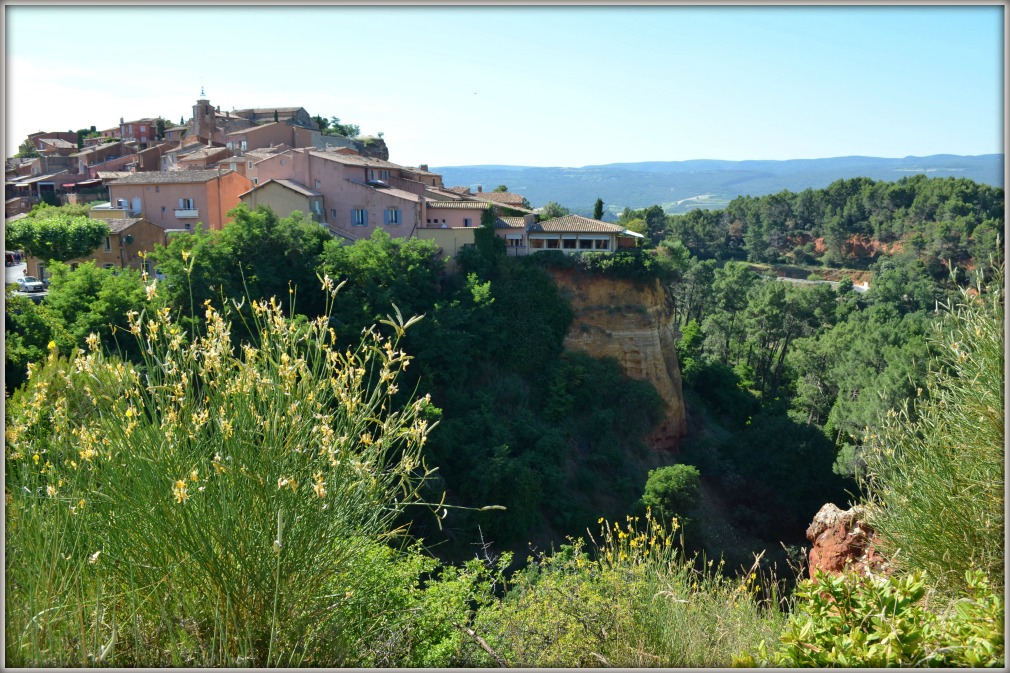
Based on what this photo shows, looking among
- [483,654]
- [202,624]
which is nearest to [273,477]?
[202,624]

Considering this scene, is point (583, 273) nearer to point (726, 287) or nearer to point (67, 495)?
point (726, 287)

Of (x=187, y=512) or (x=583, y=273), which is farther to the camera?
(x=583, y=273)

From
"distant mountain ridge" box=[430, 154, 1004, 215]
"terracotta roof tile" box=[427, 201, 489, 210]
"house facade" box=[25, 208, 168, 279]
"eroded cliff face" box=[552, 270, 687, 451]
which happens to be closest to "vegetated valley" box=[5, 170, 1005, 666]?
"house facade" box=[25, 208, 168, 279]

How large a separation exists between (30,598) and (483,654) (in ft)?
10.8

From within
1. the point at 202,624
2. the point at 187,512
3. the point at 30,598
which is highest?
the point at 187,512

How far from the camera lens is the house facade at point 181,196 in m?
33.8

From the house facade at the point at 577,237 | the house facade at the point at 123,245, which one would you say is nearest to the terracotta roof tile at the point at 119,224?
the house facade at the point at 123,245

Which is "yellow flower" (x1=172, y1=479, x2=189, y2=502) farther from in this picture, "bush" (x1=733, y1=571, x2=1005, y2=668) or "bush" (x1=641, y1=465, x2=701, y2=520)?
"bush" (x1=641, y1=465, x2=701, y2=520)

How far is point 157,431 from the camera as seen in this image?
15.1 ft

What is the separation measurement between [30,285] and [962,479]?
3039cm

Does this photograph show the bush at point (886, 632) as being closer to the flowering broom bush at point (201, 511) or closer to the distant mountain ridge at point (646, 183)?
the flowering broom bush at point (201, 511)

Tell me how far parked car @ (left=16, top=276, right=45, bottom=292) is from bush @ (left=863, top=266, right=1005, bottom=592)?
96.2 ft

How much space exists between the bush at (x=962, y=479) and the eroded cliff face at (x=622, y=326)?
25195 millimetres

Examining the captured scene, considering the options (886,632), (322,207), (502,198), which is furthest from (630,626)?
(502,198)
